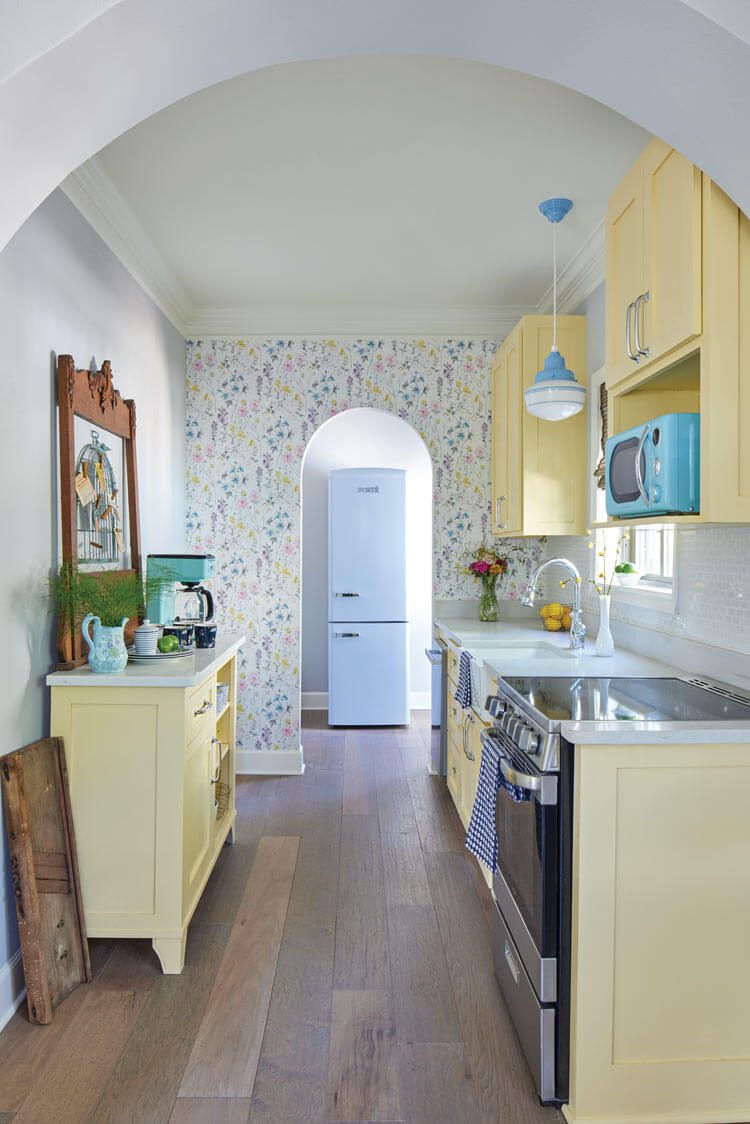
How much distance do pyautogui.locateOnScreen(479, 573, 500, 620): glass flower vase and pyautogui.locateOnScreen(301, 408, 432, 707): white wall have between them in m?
2.08

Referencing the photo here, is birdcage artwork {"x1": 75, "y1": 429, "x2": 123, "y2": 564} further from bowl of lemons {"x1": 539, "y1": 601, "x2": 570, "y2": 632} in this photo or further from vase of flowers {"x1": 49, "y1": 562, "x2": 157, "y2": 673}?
bowl of lemons {"x1": 539, "y1": 601, "x2": 570, "y2": 632}

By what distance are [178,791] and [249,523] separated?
2.40 metres

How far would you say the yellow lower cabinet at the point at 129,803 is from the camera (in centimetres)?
240

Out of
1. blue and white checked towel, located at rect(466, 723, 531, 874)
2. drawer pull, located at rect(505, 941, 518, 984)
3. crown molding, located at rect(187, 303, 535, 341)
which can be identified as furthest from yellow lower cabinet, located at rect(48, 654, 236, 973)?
crown molding, located at rect(187, 303, 535, 341)

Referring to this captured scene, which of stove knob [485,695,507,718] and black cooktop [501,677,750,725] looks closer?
black cooktop [501,677,750,725]

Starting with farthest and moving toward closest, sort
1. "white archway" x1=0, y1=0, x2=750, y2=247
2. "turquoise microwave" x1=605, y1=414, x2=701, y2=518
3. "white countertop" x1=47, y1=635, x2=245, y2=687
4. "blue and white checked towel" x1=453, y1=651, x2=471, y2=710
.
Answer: "blue and white checked towel" x1=453, y1=651, x2=471, y2=710, "white countertop" x1=47, y1=635, x2=245, y2=687, "turquoise microwave" x1=605, y1=414, x2=701, y2=518, "white archway" x1=0, y1=0, x2=750, y2=247

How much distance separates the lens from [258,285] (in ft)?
13.6

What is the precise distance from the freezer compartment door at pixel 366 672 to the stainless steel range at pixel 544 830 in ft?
11.9

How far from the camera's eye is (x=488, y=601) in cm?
439

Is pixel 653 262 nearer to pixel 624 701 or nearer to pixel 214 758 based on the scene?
pixel 624 701

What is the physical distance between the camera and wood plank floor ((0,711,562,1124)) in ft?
5.99

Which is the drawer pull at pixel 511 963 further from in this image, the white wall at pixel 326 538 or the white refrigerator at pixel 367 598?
the white wall at pixel 326 538

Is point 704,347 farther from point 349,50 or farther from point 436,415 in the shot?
point 436,415

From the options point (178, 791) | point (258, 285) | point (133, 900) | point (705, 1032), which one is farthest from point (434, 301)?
point (705, 1032)
